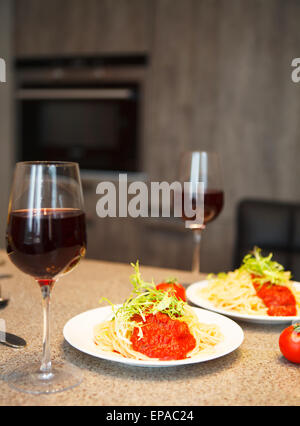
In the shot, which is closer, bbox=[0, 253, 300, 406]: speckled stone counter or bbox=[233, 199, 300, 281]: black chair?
bbox=[0, 253, 300, 406]: speckled stone counter

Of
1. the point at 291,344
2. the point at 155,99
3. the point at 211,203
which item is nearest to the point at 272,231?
the point at 211,203

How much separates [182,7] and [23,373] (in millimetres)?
2776

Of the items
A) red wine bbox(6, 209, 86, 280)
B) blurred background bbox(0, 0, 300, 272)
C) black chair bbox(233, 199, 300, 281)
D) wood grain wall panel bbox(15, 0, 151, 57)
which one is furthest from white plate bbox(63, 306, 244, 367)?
wood grain wall panel bbox(15, 0, 151, 57)

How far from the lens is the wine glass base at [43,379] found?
2.33 ft

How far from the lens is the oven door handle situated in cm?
328

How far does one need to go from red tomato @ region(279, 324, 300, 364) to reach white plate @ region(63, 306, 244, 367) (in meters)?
0.07

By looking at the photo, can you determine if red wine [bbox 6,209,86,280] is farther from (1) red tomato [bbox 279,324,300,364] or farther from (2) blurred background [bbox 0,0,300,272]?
(2) blurred background [bbox 0,0,300,272]

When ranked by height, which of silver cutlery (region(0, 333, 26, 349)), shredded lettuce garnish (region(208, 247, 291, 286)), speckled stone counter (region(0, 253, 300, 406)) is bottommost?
speckled stone counter (region(0, 253, 300, 406))

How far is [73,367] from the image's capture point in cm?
79

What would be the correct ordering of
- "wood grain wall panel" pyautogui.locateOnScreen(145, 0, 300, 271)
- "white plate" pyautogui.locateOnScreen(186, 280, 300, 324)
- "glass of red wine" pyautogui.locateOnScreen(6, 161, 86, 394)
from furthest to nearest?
"wood grain wall panel" pyautogui.locateOnScreen(145, 0, 300, 271) < "white plate" pyautogui.locateOnScreen(186, 280, 300, 324) < "glass of red wine" pyautogui.locateOnScreen(6, 161, 86, 394)

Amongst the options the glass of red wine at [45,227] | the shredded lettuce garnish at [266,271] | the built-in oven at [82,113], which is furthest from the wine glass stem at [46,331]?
the built-in oven at [82,113]

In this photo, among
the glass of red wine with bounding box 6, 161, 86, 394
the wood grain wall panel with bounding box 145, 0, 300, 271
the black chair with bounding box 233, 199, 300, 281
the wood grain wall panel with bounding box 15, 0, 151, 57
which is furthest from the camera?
the wood grain wall panel with bounding box 15, 0, 151, 57

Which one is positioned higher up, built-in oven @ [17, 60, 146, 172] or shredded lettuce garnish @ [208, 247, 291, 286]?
built-in oven @ [17, 60, 146, 172]
